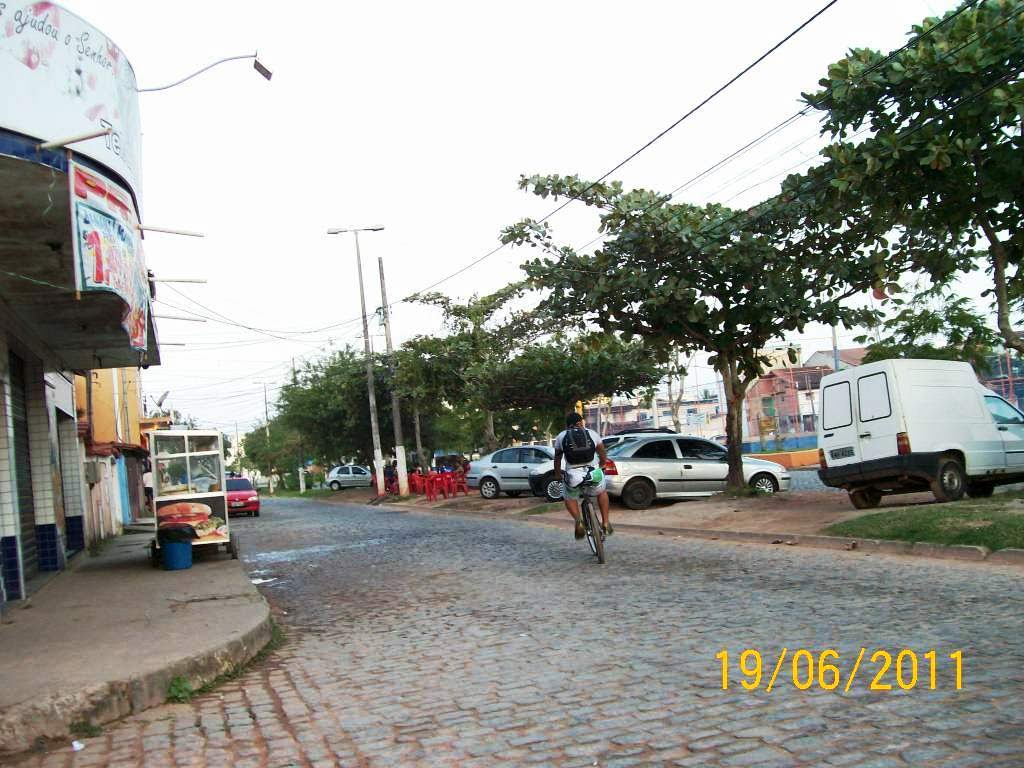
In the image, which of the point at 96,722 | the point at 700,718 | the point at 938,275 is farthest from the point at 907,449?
the point at 96,722

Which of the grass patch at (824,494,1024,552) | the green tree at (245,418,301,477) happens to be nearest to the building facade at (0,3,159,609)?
the grass patch at (824,494,1024,552)

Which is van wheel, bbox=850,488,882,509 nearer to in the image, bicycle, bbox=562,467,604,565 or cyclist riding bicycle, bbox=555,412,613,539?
cyclist riding bicycle, bbox=555,412,613,539

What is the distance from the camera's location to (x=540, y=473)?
83.3 ft

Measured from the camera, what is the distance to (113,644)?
7.10 metres

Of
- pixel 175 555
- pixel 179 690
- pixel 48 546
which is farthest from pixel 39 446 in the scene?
pixel 179 690

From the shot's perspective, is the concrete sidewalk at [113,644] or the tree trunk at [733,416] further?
the tree trunk at [733,416]

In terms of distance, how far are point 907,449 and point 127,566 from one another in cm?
1224

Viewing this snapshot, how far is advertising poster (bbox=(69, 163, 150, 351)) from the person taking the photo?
746 cm

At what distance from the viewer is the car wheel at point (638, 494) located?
64.3 ft

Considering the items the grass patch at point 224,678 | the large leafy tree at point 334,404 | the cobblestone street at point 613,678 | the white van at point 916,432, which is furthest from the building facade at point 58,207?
the large leafy tree at point 334,404

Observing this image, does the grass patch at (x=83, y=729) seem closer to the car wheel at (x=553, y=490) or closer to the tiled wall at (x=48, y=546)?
the tiled wall at (x=48, y=546)

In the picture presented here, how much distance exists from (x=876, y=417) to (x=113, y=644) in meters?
11.3
